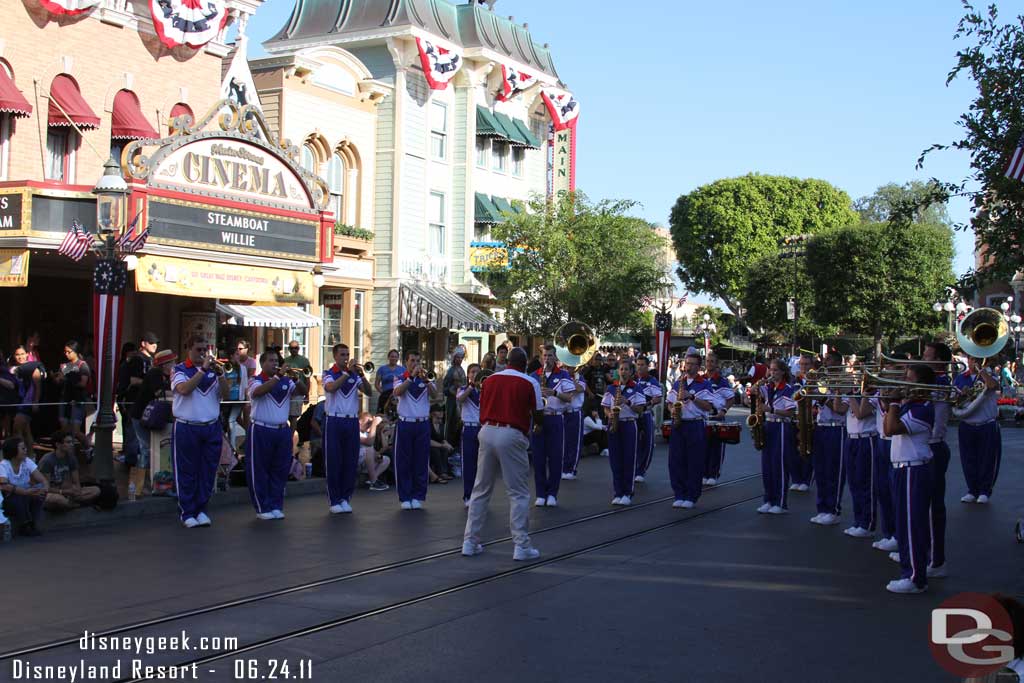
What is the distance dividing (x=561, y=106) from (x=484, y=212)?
5163 mm

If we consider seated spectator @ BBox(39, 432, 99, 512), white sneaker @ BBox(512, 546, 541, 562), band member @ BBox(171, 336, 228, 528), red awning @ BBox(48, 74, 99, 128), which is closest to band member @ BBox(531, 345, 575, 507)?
white sneaker @ BBox(512, 546, 541, 562)

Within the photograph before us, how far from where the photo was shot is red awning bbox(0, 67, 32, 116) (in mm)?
18547

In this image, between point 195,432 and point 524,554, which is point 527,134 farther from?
point 524,554

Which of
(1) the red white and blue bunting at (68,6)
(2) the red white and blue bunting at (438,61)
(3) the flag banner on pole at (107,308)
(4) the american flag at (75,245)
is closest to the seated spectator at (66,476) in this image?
(3) the flag banner on pole at (107,308)

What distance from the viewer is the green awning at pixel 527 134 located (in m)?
35.6

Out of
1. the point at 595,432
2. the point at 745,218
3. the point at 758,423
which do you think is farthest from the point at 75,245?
the point at 745,218

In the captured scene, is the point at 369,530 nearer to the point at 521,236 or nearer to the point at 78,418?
the point at 78,418

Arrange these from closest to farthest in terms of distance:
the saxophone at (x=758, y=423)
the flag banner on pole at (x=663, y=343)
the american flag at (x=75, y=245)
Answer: the saxophone at (x=758, y=423) → the american flag at (x=75, y=245) → the flag banner on pole at (x=663, y=343)

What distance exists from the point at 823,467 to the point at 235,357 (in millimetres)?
9039

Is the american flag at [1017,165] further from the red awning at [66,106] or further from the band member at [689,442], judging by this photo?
the red awning at [66,106]

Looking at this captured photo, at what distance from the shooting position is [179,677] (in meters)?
6.22

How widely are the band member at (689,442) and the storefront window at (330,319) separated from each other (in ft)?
57.4

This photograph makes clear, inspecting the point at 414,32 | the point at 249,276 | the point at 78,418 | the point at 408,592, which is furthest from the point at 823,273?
the point at 408,592

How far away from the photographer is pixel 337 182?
1173 inches
